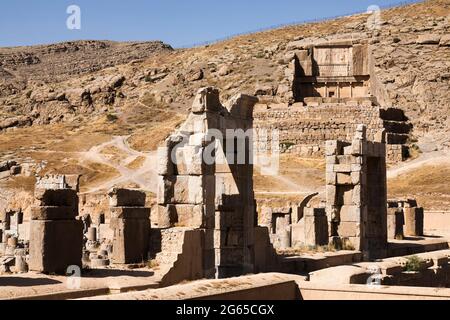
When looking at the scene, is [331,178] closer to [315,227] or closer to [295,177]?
[315,227]

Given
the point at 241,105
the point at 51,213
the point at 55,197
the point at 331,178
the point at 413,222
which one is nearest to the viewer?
the point at 51,213

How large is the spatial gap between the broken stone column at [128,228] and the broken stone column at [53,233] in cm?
194

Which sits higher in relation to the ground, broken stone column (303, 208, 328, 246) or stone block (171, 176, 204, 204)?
stone block (171, 176, 204, 204)

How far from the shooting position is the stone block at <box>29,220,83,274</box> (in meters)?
13.9

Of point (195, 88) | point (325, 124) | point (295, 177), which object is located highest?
point (195, 88)

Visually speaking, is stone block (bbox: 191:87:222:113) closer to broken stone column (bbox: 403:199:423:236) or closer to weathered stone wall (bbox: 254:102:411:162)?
broken stone column (bbox: 403:199:423:236)

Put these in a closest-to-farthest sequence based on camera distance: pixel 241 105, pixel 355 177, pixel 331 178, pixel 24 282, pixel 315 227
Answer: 1. pixel 24 282
2. pixel 241 105
3. pixel 315 227
4. pixel 355 177
5. pixel 331 178

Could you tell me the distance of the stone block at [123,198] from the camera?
16375 millimetres

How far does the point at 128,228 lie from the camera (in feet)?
53.5

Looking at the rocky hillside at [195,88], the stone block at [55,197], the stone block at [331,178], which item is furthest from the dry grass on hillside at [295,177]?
the stone block at [55,197]

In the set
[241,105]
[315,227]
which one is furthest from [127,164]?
[241,105]

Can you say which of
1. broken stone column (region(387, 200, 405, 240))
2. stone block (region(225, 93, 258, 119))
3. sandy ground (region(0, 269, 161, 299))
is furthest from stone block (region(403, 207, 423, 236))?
sandy ground (region(0, 269, 161, 299))

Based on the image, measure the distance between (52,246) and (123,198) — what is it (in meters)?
2.75
